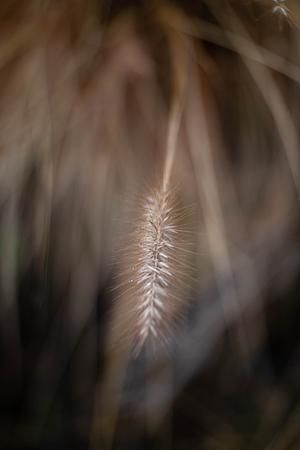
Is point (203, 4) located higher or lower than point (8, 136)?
higher

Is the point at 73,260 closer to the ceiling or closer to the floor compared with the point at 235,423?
closer to the ceiling

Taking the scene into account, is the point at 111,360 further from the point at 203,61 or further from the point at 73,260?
the point at 203,61

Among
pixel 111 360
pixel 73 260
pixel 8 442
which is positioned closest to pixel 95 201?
pixel 73 260

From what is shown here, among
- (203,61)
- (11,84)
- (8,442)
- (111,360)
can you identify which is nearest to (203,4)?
(203,61)

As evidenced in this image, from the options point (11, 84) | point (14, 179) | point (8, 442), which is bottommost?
point (8, 442)

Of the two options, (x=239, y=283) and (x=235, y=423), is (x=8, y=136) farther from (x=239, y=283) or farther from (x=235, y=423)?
(x=235, y=423)

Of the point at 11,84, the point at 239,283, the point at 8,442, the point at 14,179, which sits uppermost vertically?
the point at 11,84
